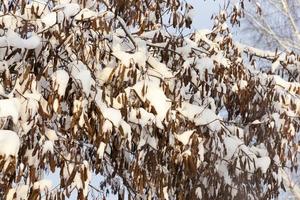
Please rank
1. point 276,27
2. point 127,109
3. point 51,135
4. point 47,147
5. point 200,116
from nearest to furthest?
point 47,147, point 51,135, point 127,109, point 200,116, point 276,27

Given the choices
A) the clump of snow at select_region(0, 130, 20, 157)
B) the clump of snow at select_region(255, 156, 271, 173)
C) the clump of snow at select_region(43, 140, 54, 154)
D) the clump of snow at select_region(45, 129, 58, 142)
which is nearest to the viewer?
the clump of snow at select_region(0, 130, 20, 157)

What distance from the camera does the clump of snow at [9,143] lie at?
1848mm

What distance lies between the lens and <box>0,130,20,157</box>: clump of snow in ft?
6.06

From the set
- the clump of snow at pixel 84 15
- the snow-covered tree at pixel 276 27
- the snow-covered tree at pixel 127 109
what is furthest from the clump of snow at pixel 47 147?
the snow-covered tree at pixel 276 27

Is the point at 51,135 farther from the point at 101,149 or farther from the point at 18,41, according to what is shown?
the point at 18,41

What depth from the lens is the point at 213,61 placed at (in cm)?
301

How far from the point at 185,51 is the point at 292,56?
4.66 feet

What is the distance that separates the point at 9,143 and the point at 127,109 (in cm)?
69

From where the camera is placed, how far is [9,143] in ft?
6.15

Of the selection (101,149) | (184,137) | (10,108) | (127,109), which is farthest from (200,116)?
(10,108)

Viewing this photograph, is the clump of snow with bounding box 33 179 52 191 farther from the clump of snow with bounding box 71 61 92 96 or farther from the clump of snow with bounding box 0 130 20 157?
the clump of snow with bounding box 71 61 92 96

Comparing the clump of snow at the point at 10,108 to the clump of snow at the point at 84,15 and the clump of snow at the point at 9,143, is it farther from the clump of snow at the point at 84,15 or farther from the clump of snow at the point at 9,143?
the clump of snow at the point at 84,15

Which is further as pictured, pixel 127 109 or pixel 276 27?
pixel 276 27

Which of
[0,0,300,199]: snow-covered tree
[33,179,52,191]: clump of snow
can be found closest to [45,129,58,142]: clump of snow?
[0,0,300,199]: snow-covered tree
